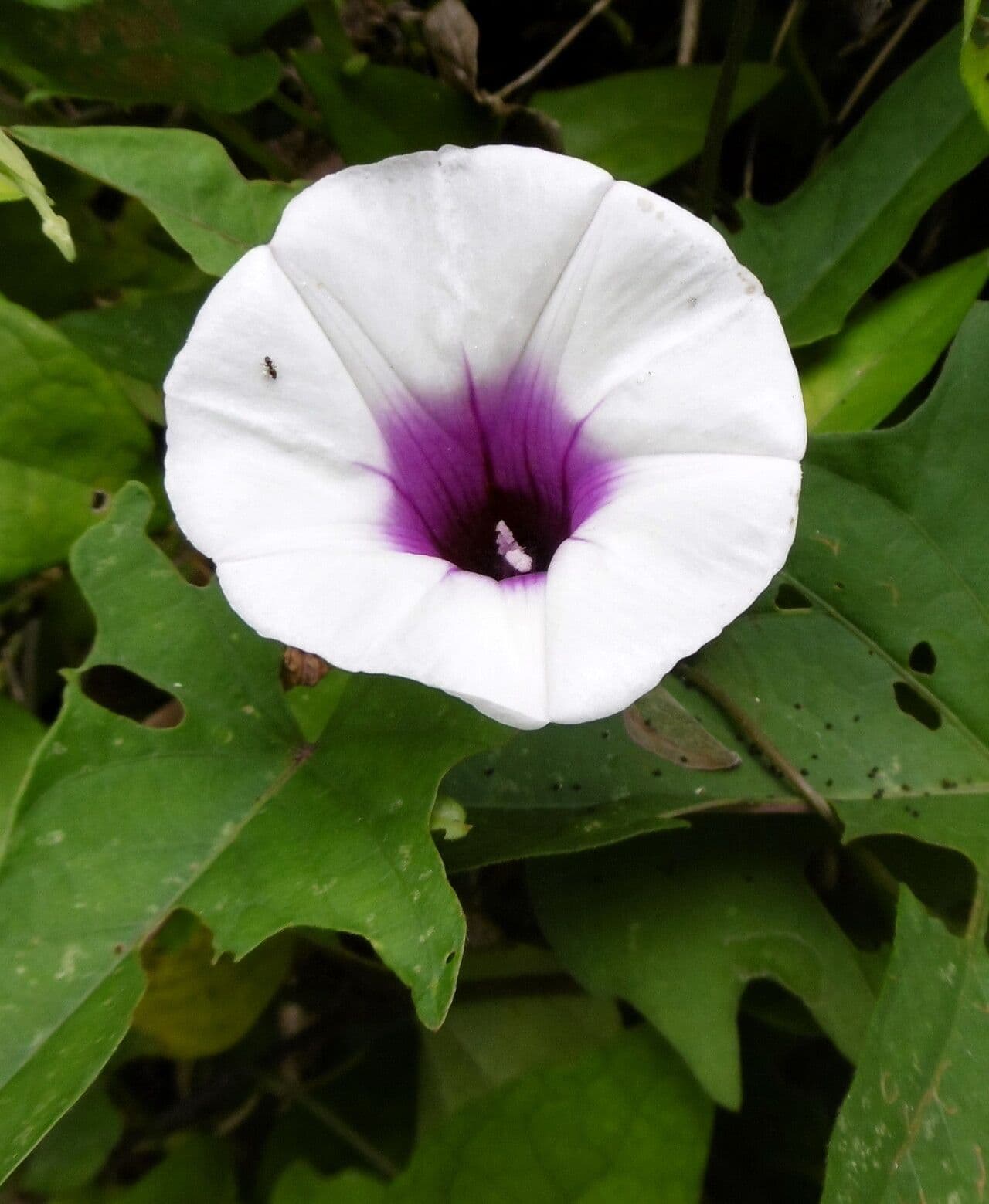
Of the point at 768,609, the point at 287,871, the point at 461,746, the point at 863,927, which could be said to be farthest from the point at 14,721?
the point at 863,927

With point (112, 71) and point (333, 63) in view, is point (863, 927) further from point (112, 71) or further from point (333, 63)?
point (112, 71)

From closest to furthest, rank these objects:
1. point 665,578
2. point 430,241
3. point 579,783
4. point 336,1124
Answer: point 665,578 < point 430,241 < point 579,783 < point 336,1124

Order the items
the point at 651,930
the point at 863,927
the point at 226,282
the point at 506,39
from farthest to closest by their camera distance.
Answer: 1. the point at 506,39
2. the point at 863,927
3. the point at 651,930
4. the point at 226,282

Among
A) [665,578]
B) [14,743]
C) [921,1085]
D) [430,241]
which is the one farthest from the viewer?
[14,743]

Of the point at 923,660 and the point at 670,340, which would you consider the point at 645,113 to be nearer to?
the point at 670,340

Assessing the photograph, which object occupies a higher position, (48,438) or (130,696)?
(48,438)

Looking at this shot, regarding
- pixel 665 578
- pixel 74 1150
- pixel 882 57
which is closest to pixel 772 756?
pixel 665 578

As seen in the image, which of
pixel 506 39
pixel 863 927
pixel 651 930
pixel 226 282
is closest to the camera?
pixel 226 282
